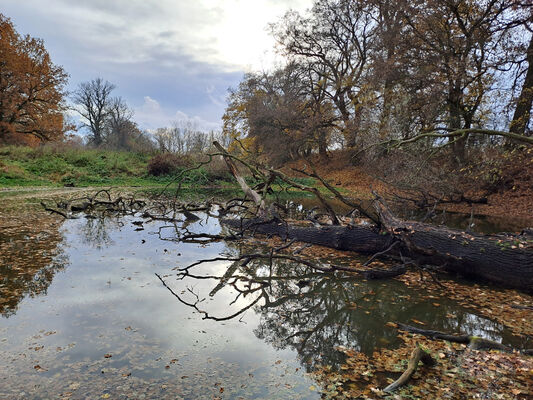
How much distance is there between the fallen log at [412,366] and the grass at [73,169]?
720 inches

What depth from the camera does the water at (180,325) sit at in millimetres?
3055

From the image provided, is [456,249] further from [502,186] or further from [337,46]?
[337,46]

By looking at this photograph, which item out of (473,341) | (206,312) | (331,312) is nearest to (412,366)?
(473,341)

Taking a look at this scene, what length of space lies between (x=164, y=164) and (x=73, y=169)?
657cm

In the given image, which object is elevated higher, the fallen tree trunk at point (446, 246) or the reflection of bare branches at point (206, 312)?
the fallen tree trunk at point (446, 246)

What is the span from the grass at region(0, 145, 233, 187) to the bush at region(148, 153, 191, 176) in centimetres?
65

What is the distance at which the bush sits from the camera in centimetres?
2827

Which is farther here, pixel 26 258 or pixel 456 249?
pixel 26 258

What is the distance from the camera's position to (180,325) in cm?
419

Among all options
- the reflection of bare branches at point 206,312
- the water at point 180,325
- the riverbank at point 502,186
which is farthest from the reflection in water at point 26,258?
the riverbank at point 502,186

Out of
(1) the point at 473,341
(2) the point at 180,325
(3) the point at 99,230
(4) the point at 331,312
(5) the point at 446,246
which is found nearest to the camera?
(1) the point at 473,341

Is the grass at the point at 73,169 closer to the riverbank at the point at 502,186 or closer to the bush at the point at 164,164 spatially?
the bush at the point at 164,164

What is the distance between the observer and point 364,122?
87.5 ft

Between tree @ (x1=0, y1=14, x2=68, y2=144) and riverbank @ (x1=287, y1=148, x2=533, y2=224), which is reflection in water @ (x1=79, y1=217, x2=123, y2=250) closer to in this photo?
riverbank @ (x1=287, y1=148, x2=533, y2=224)
